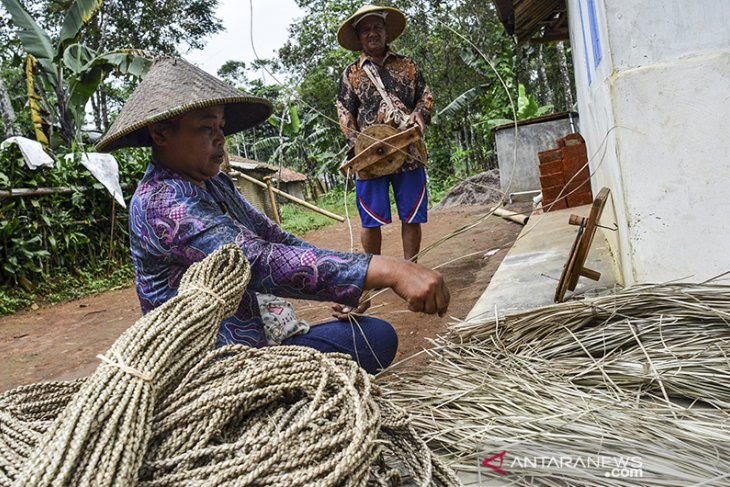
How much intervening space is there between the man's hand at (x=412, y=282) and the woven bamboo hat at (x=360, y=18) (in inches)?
111

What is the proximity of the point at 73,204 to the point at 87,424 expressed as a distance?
802 cm

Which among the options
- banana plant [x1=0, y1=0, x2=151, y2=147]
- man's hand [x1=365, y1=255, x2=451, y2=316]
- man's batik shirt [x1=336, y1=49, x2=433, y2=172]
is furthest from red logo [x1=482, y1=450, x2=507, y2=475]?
banana plant [x1=0, y1=0, x2=151, y2=147]

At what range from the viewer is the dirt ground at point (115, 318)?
3613 mm

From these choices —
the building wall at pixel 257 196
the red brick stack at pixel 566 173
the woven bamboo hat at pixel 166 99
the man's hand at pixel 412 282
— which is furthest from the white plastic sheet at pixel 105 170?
the building wall at pixel 257 196

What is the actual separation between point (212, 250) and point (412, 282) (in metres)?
0.54

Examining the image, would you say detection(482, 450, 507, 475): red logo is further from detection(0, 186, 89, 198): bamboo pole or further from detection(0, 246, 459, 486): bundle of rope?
detection(0, 186, 89, 198): bamboo pole

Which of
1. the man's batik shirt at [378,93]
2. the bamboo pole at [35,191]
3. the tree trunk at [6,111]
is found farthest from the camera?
the tree trunk at [6,111]

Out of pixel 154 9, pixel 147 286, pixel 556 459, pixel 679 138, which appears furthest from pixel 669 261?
pixel 154 9

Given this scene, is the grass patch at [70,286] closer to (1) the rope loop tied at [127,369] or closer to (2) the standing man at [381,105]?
(2) the standing man at [381,105]

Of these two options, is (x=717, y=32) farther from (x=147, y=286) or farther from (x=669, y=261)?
(x=147, y=286)

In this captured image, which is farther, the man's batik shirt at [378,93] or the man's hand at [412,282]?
the man's batik shirt at [378,93]

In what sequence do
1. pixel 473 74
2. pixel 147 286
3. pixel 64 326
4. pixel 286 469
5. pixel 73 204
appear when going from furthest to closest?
pixel 473 74 → pixel 73 204 → pixel 64 326 → pixel 147 286 → pixel 286 469

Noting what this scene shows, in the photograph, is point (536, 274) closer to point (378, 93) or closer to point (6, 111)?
point (378, 93)

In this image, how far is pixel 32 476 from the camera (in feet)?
2.36
